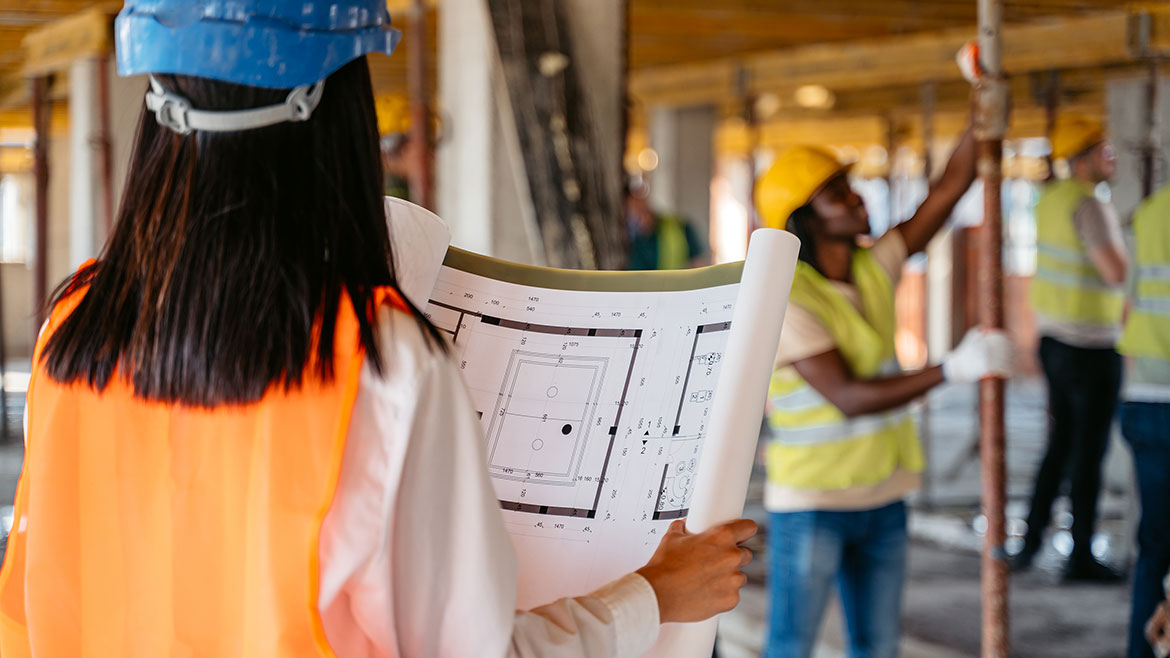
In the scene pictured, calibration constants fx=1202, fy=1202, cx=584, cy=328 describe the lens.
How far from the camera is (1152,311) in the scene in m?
4.19

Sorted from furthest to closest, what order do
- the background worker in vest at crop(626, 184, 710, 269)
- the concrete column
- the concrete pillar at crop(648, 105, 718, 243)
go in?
the concrete pillar at crop(648, 105, 718, 243) → the background worker in vest at crop(626, 184, 710, 269) → the concrete column

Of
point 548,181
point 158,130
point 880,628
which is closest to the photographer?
point 158,130

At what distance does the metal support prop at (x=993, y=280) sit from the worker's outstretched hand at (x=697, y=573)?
1573 mm

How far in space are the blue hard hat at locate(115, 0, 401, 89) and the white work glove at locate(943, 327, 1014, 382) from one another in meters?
2.12

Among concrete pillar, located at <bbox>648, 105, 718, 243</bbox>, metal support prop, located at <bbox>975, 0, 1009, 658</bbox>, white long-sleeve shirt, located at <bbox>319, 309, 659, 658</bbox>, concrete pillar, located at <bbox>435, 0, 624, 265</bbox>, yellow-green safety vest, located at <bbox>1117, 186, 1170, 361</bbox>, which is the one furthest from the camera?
concrete pillar, located at <bbox>648, 105, 718, 243</bbox>

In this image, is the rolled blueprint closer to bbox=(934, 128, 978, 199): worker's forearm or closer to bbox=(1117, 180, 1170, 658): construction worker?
bbox=(934, 128, 978, 199): worker's forearm

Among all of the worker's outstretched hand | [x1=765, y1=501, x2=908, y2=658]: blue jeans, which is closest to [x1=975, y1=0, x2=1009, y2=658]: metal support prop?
[x1=765, y1=501, x2=908, y2=658]: blue jeans

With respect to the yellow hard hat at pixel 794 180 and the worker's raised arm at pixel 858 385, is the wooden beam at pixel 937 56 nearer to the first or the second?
the yellow hard hat at pixel 794 180

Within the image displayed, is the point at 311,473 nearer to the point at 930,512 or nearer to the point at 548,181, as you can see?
the point at 548,181

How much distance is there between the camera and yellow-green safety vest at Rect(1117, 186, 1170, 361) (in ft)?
13.6

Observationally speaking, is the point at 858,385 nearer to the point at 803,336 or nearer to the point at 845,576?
the point at 803,336

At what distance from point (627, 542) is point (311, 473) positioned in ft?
1.73

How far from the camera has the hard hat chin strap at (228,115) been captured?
4.11ft

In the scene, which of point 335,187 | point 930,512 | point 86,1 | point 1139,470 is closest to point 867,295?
point 1139,470
